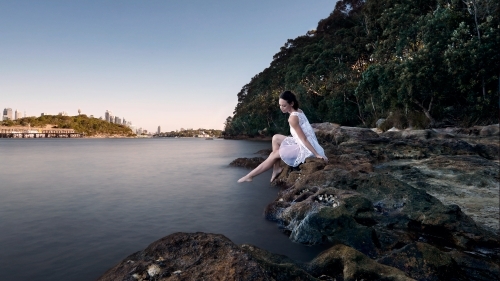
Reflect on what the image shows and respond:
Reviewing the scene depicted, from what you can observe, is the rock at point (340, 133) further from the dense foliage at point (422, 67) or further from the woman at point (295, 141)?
the woman at point (295, 141)

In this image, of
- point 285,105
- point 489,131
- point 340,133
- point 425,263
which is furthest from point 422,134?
point 425,263

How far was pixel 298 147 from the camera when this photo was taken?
6.27 m

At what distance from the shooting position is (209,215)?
8.88 metres

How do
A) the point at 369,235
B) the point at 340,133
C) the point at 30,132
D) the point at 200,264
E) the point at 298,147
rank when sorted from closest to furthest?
the point at 200,264, the point at 369,235, the point at 298,147, the point at 340,133, the point at 30,132

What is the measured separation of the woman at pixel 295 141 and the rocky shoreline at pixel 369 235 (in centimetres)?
107

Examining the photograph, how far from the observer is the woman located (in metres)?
5.93

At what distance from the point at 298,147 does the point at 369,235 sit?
2.17 meters

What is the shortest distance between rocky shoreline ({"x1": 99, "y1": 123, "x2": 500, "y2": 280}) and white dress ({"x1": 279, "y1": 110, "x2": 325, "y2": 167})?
1023 millimetres

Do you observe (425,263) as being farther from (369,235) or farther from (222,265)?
(222,265)

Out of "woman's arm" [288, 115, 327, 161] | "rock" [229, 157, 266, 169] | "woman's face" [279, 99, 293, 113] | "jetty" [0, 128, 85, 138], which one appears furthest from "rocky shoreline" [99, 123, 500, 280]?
"jetty" [0, 128, 85, 138]

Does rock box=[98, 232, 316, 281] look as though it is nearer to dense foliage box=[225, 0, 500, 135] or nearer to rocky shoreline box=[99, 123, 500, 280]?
rocky shoreline box=[99, 123, 500, 280]

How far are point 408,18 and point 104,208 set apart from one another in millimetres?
33338

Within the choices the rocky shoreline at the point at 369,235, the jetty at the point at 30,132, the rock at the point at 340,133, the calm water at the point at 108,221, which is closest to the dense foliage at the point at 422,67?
the rock at the point at 340,133

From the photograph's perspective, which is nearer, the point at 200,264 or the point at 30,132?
the point at 200,264
